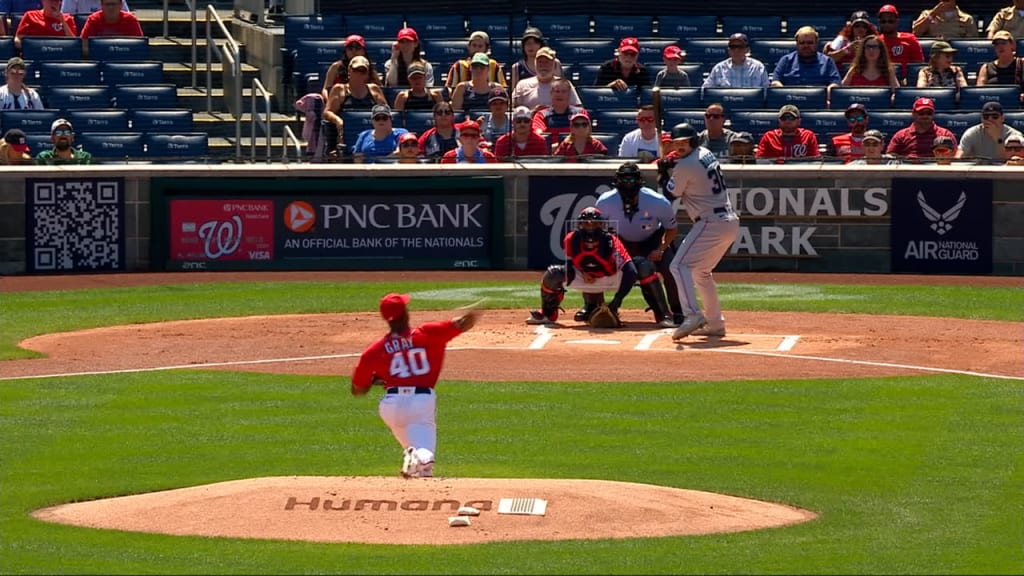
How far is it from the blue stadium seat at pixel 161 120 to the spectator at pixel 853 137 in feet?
28.7

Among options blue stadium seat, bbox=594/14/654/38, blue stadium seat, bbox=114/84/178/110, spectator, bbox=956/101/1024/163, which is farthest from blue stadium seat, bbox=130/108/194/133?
A: spectator, bbox=956/101/1024/163

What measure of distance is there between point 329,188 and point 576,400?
30.7 feet

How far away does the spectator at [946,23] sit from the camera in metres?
26.3

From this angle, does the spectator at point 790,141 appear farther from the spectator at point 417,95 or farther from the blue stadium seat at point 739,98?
the spectator at point 417,95

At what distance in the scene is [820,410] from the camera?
1381cm

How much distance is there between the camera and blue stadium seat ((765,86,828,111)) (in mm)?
24219

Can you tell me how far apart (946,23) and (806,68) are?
2.84 metres

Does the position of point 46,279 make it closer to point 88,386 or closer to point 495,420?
point 88,386

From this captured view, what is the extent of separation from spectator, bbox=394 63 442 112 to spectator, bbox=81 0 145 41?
504cm

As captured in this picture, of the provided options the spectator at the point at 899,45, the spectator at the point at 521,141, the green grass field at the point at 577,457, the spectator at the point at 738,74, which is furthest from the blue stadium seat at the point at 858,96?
the green grass field at the point at 577,457

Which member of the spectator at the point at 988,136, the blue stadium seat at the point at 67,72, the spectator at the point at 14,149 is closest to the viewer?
the spectator at the point at 988,136

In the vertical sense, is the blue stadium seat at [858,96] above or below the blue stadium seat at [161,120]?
above

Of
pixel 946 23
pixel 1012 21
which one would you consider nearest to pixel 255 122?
pixel 946 23

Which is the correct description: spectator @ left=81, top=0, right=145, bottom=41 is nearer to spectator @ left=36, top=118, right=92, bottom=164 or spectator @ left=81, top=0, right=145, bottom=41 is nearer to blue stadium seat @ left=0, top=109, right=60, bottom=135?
blue stadium seat @ left=0, top=109, right=60, bottom=135
